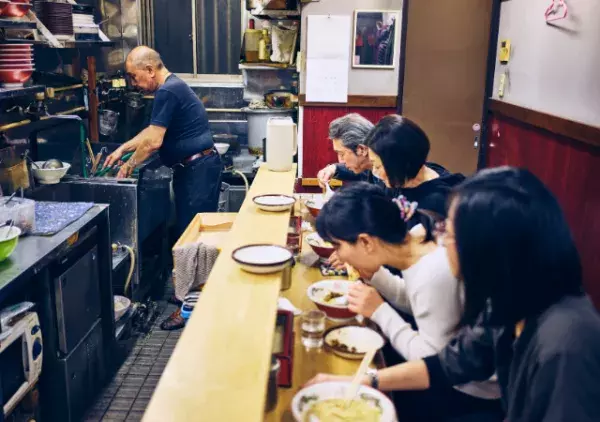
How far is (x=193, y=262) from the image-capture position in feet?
10.2

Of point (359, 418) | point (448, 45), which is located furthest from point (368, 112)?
point (359, 418)

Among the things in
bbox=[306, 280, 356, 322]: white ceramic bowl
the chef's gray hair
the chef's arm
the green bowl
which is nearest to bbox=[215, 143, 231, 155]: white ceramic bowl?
the chef's arm

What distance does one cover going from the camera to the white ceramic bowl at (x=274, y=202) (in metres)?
2.83

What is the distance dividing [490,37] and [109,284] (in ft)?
12.1

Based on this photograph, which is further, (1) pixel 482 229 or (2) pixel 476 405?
(2) pixel 476 405

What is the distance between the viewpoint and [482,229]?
4.63 feet

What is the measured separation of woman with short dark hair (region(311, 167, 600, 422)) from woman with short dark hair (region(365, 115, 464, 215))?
1.37m

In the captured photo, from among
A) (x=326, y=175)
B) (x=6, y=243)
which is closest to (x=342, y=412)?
(x=6, y=243)

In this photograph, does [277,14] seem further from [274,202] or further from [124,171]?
[274,202]

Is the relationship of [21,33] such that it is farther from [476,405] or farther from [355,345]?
[476,405]

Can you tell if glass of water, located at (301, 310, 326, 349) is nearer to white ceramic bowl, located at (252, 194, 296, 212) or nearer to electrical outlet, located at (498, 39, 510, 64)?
white ceramic bowl, located at (252, 194, 296, 212)

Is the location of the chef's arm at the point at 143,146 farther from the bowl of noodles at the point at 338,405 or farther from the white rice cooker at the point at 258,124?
the bowl of noodles at the point at 338,405

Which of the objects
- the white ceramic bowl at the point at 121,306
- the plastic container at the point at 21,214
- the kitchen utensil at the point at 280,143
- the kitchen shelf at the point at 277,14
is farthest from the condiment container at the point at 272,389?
the kitchen shelf at the point at 277,14

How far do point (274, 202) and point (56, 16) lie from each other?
2.66 meters
